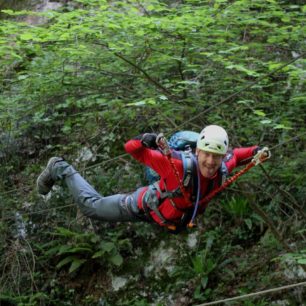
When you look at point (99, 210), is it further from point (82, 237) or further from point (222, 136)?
point (82, 237)

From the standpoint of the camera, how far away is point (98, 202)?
5.21 metres

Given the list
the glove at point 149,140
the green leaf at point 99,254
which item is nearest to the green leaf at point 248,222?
the green leaf at point 99,254

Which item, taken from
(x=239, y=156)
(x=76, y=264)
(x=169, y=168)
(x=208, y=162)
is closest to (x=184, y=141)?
(x=169, y=168)

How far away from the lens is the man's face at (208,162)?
4.22m

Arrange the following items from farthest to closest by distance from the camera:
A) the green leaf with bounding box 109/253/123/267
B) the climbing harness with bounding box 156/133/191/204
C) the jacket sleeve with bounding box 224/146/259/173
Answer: the green leaf with bounding box 109/253/123/267, the jacket sleeve with bounding box 224/146/259/173, the climbing harness with bounding box 156/133/191/204

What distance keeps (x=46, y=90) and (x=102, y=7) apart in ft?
4.39

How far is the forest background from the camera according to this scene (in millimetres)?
5223

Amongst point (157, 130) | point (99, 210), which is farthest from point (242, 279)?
point (99, 210)

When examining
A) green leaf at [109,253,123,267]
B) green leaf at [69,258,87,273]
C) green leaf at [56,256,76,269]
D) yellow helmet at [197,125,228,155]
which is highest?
yellow helmet at [197,125,228,155]

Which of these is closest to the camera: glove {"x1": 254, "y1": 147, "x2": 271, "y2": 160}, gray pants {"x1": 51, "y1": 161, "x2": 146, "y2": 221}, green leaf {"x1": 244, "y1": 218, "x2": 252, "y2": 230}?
glove {"x1": 254, "y1": 147, "x2": 271, "y2": 160}

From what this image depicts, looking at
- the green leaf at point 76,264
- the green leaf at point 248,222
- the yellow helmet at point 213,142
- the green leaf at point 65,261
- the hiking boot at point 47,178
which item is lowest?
the green leaf at point 65,261

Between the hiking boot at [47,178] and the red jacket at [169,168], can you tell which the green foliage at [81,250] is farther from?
the red jacket at [169,168]

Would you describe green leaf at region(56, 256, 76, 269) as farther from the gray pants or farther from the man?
the man

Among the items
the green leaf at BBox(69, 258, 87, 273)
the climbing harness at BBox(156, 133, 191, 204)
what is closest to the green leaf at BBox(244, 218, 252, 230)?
the green leaf at BBox(69, 258, 87, 273)
